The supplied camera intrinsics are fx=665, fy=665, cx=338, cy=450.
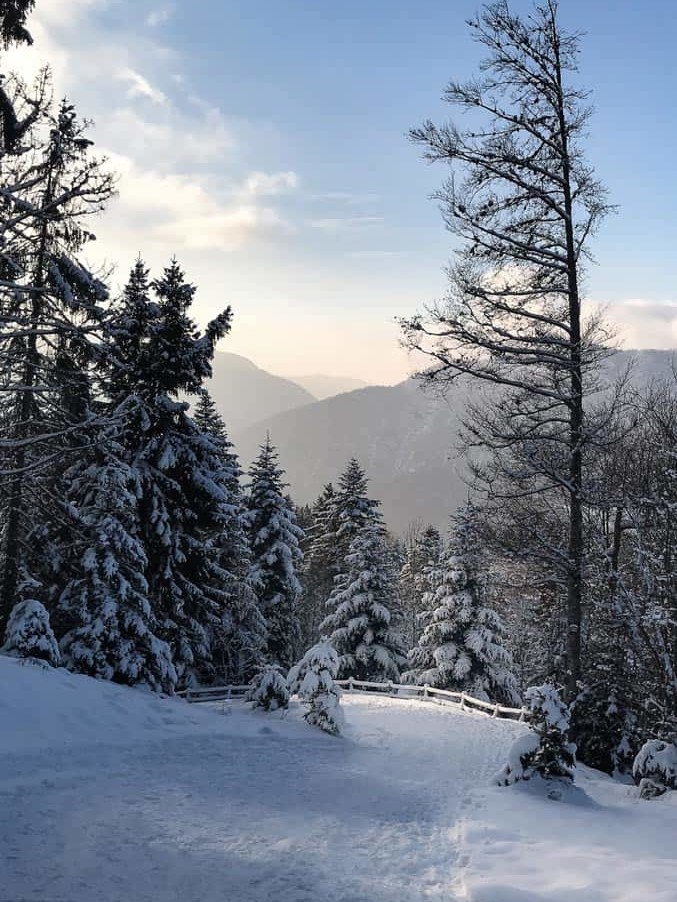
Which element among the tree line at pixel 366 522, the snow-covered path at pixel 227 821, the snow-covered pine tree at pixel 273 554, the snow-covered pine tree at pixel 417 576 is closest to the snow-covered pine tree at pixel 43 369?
the tree line at pixel 366 522

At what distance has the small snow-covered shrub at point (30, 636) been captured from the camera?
1515cm

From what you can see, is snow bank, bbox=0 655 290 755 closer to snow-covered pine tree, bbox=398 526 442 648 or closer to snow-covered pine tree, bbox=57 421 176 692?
snow-covered pine tree, bbox=57 421 176 692

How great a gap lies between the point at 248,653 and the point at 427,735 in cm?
1140

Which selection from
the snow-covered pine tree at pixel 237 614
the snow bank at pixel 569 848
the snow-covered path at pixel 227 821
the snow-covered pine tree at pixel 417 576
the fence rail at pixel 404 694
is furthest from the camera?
the snow-covered pine tree at pixel 417 576

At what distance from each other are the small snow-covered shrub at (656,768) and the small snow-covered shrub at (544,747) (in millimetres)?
1030

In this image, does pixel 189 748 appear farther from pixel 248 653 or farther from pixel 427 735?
pixel 248 653

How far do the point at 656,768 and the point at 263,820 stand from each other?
605 centimetres

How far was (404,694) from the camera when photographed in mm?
27422

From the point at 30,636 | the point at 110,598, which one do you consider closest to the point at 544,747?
the point at 30,636

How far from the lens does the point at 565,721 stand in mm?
11023

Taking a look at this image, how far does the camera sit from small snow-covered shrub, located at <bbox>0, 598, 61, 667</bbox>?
49.7ft

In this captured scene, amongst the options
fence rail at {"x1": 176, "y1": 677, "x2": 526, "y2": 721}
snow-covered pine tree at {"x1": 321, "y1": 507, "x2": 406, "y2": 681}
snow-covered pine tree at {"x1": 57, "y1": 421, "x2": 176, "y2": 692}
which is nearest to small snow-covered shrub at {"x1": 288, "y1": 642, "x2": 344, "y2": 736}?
fence rail at {"x1": 176, "y1": 677, "x2": 526, "y2": 721}

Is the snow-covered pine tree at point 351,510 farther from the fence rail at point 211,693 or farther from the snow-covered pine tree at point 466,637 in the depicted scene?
the fence rail at point 211,693

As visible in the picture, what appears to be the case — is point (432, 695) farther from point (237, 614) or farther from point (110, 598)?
point (110, 598)
